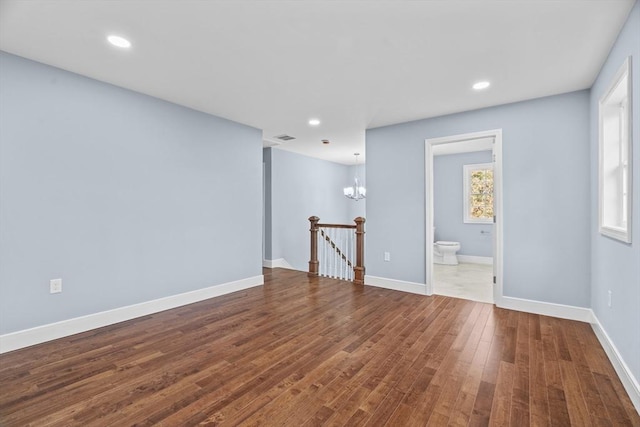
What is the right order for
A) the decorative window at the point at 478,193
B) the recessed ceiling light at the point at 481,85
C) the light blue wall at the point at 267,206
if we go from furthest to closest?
the decorative window at the point at 478,193 < the light blue wall at the point at 267,206 < the recessed ceiling light at the point at 481,85

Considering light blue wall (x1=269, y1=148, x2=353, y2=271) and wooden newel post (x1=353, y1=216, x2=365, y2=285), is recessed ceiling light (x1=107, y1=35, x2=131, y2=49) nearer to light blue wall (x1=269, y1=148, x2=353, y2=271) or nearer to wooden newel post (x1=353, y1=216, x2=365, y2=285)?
wooden newel post (x1=353, y1=216, x2=365, y2=285)

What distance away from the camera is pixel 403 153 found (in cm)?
457

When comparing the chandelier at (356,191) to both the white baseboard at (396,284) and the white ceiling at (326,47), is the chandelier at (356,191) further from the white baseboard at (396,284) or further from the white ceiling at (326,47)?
the white ceiling at (326,47)

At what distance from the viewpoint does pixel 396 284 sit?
15.1 ft

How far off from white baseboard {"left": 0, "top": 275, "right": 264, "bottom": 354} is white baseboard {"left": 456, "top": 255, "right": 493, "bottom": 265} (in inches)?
208

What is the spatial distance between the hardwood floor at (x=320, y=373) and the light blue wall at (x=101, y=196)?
47cm

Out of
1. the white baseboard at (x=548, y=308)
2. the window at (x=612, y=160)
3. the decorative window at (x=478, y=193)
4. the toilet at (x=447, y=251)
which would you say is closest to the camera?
the window at (x=612, y=160)

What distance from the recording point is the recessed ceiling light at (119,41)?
236 centimetres

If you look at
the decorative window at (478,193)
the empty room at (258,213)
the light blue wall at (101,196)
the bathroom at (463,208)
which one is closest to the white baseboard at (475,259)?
the bathroom at (463,208)

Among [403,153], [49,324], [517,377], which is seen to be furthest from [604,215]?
Result: [49,324]

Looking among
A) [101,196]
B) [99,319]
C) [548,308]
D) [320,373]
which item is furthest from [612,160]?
[99,319]

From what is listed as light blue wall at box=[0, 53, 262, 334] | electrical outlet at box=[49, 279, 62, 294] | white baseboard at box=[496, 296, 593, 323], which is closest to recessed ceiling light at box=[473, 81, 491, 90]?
white baseboard at box=[496, 296, 593, 323]

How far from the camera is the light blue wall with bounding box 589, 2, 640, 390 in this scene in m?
1.89

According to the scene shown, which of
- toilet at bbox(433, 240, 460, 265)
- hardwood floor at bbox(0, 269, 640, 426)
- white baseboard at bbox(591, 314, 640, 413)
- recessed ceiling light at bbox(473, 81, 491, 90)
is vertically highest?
recessed ceiling light at bbox(473, 81, 491, 90)
